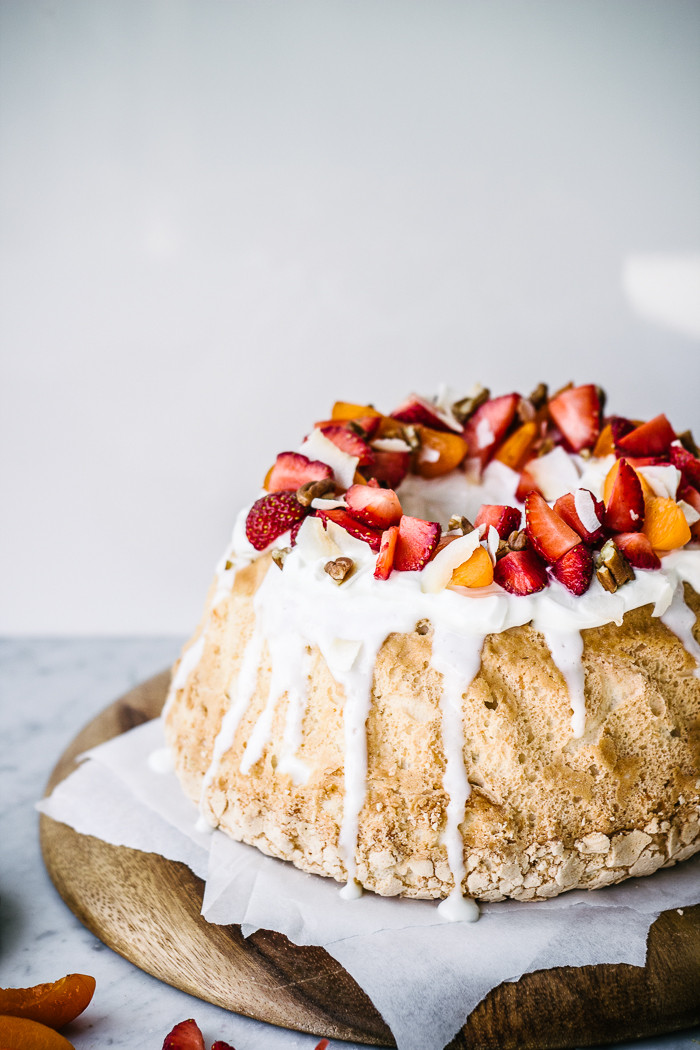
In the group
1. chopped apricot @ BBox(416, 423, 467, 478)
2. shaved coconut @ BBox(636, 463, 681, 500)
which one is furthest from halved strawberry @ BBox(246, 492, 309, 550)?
shaved coconut @ BBox(636, 463, 681, 500)

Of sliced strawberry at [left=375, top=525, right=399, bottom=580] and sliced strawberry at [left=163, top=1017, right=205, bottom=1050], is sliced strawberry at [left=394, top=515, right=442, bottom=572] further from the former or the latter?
sliced strawberry at [left=163, top=1017, right=205, bottom=1050]

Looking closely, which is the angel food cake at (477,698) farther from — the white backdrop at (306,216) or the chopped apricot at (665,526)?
the white backdrop at (306,216)

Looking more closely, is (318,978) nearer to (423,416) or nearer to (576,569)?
(576,569)

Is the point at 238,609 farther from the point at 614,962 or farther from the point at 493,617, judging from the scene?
the point at 614,962

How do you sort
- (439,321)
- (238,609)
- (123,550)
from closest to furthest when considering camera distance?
(238,609), (439,321), (123,550)

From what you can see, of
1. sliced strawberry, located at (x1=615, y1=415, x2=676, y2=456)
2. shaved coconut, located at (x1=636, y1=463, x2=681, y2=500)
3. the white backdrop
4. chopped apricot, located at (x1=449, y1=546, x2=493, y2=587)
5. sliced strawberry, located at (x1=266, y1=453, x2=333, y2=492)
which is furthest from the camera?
the white backdrop

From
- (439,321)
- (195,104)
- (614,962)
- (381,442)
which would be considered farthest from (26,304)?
(614,962)

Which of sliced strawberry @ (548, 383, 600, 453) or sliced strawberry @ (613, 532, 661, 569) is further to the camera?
sliced strawberry @ (548, 383, 600, 453)
